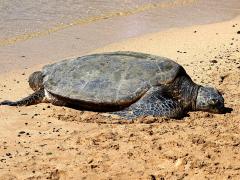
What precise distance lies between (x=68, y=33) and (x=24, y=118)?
4.08 meters

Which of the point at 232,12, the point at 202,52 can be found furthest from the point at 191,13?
the point at 202,52

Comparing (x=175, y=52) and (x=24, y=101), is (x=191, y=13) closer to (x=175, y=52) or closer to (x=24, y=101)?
(x=175, y=52)

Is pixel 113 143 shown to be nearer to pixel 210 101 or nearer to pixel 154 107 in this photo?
pixel 154 107

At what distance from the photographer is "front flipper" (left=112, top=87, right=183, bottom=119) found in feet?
18.5

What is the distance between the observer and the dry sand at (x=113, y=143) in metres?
4.45

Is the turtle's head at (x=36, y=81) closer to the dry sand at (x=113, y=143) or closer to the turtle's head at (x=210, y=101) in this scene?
the dry sand at (x=113, y=143)

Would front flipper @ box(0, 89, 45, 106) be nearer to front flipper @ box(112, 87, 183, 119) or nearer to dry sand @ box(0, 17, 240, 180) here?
dry sand @ box(0, 17, 240, 180)

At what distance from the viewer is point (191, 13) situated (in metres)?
11.7

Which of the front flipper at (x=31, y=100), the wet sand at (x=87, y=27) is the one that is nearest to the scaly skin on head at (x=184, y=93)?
the front flipper at (x=31, y=100)

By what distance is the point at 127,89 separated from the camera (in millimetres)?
5816

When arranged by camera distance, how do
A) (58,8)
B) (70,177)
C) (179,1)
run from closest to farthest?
(70,177) → (58,8) → (179,1)

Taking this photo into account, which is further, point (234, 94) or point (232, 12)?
point (232, 12)

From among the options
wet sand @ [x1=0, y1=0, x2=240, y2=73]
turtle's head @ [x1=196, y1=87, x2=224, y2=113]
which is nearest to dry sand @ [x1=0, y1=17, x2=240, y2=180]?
turtle's head @ [x1=196, y1=87, x2=224, y2=113]

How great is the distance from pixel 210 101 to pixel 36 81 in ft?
7.18
